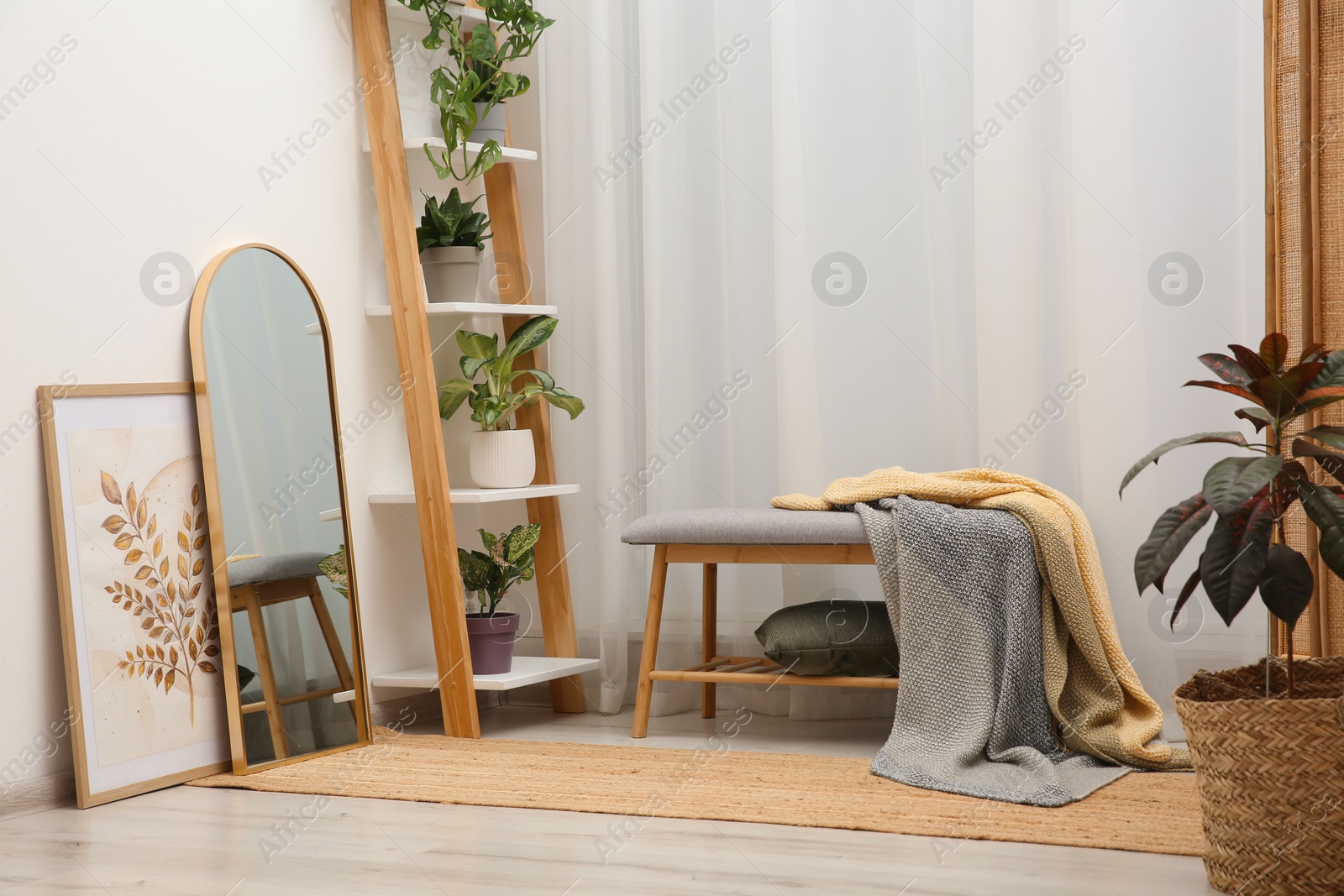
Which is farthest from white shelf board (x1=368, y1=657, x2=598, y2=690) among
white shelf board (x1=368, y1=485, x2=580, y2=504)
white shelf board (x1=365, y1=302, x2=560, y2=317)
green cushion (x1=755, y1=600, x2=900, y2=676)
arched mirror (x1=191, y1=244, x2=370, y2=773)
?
white shelf board (x1=365, y1=302, x2=560, y2=317)

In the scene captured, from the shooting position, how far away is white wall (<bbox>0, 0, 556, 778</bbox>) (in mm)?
2270

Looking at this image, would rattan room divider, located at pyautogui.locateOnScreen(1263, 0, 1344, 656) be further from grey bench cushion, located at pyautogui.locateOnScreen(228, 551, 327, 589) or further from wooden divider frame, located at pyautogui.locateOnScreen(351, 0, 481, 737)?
grey bench cushion, located at pyautogui.locateOnScreen(228, 551, 327, 589)

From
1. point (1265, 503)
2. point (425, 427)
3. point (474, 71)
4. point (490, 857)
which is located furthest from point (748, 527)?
point (474, 71)

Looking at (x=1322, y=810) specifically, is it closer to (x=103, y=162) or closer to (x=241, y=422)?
(x=241, y=422)

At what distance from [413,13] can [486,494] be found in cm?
124

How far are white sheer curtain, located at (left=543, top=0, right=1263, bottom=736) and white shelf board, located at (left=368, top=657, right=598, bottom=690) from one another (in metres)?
0.11

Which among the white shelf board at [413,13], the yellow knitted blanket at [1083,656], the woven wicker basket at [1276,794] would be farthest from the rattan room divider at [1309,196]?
the white shelf board at [413,13]

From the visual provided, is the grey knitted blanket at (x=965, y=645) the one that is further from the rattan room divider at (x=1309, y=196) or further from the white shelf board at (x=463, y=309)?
the white shelf board at (x=463, y=309)

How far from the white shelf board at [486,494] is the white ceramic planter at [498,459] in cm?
3

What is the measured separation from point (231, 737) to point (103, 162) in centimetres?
115

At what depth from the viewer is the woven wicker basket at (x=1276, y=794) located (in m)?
1.59

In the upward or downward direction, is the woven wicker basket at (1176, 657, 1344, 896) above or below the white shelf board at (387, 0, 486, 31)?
below

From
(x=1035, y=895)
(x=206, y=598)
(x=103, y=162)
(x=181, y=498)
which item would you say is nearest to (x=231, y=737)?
(x=206, y=598)

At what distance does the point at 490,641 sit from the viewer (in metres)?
2.93
